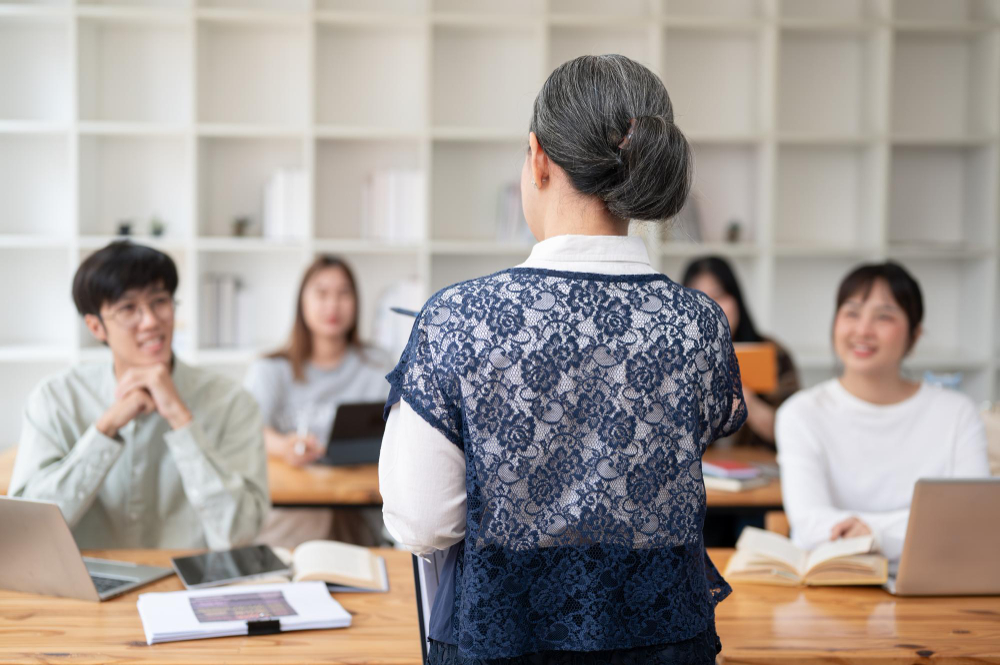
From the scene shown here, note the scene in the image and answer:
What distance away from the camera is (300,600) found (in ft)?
5.18

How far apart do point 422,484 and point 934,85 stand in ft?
13.5

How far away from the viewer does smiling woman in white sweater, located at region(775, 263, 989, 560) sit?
219 cm

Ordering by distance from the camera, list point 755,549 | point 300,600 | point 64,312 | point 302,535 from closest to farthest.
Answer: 1. point 300,600
2. point 755,549
3. point 302,535
4. point 64,312

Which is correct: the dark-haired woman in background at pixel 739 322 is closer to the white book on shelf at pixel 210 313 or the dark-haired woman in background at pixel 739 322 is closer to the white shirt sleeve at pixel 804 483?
the white shirt sleeve at pixel 804 483

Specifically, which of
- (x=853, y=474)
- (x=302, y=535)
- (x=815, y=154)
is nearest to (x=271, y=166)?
(x=302, y=535)

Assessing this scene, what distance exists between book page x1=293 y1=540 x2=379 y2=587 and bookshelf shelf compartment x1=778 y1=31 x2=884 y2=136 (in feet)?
10.6

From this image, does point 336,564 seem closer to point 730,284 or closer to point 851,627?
point 851,627

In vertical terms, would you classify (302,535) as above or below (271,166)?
below

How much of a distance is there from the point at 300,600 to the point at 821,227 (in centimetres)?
346

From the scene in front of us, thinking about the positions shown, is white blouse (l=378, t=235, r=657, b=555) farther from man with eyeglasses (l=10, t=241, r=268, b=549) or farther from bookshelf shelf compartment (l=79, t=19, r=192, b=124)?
bookshelf shelf compartment (l=79, t=19, r=192, b=124)

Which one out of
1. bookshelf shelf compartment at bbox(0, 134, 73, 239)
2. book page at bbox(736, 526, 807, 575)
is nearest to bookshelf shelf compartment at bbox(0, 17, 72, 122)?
bookshelf shelf compartment at bbox(0, 134, 73, 239)

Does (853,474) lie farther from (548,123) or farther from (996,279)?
(996,279)

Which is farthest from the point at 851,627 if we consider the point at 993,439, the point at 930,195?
the point at 930,195

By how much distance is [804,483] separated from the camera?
2.13 metres
